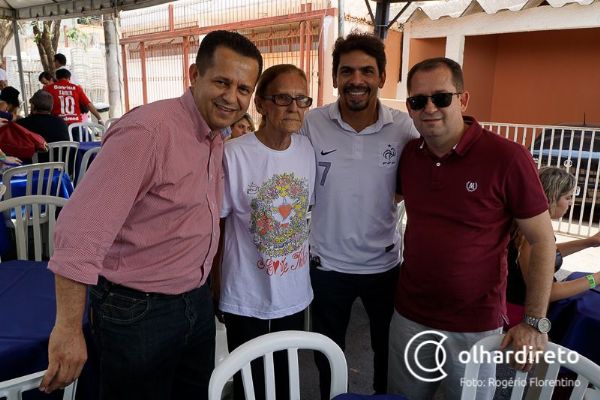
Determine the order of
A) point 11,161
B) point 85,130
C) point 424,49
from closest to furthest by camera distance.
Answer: point 11,161 → point 85,130 → point 424,49

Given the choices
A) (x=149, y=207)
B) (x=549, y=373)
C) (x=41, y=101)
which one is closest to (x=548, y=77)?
(x=41, y=101)

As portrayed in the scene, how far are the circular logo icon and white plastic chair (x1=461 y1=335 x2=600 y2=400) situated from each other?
30 cm

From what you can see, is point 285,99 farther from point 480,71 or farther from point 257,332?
point 480,71

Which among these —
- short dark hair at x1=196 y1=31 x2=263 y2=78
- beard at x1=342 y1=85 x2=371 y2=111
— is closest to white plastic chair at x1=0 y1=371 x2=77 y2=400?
short dark hair at x1=196 y1=31 x2=263 y2=78

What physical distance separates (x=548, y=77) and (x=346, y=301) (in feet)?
31.6

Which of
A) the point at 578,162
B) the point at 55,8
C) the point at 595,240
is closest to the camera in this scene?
the point at 595,240

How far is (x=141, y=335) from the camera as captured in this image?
4.92 feet

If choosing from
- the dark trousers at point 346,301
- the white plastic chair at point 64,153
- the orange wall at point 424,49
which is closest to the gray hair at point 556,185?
the dark trousers at point 346,301

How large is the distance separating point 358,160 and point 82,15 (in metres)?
9.40

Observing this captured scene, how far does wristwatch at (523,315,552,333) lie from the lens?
166cm

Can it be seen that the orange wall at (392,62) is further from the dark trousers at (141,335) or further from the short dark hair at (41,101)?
the dark trousers at (141,335)

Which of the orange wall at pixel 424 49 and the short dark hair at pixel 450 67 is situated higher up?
the orange wall at pixel 424 49

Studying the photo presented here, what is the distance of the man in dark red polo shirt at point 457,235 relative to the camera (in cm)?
169

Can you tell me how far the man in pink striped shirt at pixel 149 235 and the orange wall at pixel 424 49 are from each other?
9416 mm
